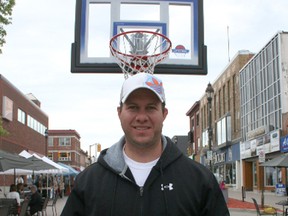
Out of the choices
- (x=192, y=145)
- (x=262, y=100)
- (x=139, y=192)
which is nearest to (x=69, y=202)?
(x=139, y=192)

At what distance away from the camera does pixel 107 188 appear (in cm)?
267

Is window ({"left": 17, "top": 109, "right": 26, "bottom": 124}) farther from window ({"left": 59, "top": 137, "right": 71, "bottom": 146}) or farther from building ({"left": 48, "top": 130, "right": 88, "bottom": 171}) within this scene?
window ({"left": 59, "top": 137, "right": 71, "bottom": 146})

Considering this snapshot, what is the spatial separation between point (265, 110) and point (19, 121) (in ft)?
71.3

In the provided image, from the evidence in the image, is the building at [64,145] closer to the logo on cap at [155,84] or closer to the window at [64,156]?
the window at [64,156]

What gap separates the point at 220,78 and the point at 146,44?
153 feet

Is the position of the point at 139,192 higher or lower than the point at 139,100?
lower

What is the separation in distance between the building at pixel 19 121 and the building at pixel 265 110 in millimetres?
19641

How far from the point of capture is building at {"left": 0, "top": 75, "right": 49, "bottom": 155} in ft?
120

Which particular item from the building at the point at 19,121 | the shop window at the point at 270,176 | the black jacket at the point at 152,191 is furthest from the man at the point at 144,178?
the building at the point at 19,121

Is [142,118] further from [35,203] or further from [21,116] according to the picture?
[21,116]

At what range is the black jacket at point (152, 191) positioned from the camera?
2.61 meters

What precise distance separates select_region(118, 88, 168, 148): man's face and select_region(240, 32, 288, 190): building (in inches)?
1006

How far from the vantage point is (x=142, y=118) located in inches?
106

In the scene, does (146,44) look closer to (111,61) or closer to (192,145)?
(111,61)
